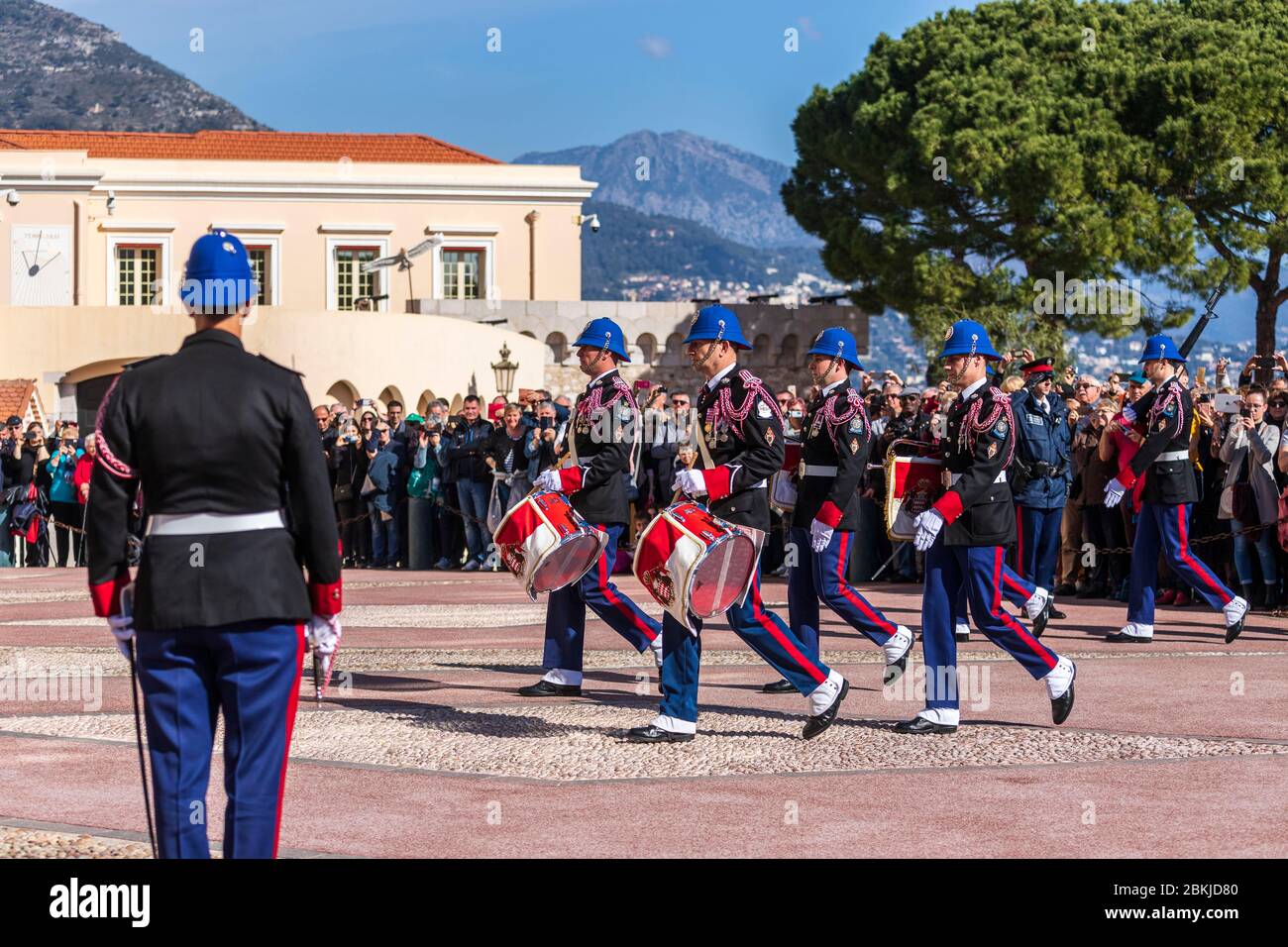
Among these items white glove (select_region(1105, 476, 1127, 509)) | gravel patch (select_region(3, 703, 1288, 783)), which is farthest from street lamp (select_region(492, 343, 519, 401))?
gravel patch (select_region(3, 703, 1288, 783))

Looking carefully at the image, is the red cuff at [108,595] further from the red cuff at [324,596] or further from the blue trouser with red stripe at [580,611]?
the blue trouser with red stripe at [580,611]

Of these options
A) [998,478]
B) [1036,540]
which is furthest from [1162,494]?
[998,478]

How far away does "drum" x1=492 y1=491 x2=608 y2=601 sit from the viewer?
9.95m

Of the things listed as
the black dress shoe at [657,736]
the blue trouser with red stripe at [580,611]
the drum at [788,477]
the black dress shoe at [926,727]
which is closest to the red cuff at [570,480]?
the blue trouser with red stripe at [580,611]

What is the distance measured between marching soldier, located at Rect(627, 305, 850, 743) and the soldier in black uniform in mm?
3702

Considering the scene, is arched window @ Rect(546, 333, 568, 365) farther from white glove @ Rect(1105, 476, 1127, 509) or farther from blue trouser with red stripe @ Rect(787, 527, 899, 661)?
blue trouser with red stripe @ Rect(787, 527, 899, 661)

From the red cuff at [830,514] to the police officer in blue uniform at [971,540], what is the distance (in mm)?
887

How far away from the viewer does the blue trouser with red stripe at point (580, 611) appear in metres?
10.7

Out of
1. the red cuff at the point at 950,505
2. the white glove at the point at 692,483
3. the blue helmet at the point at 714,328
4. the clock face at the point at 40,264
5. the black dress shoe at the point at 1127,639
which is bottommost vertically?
the black dress shoe at the point at 1127,639

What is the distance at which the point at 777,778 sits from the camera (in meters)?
8.02

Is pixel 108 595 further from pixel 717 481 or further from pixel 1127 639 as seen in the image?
pixel 1127 639

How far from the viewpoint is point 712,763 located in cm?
841

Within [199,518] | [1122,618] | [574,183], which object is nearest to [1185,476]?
[1122,618]

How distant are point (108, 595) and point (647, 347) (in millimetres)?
47869
